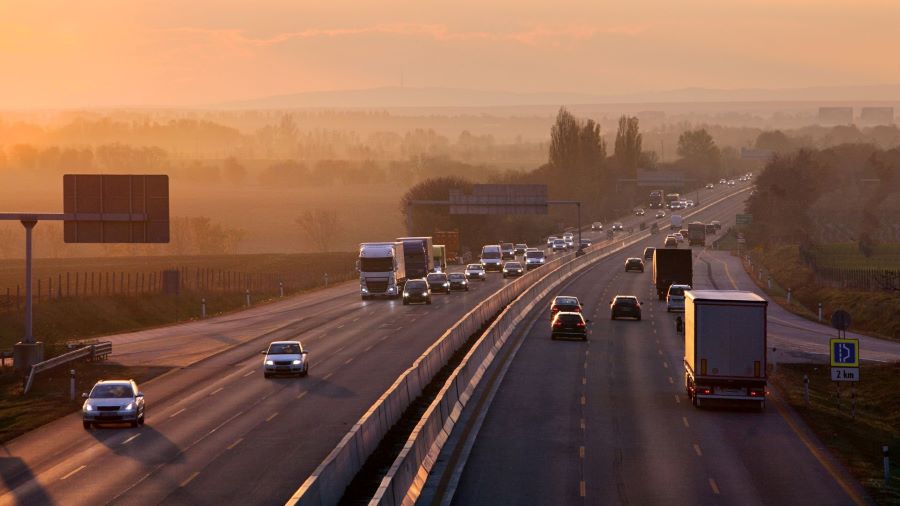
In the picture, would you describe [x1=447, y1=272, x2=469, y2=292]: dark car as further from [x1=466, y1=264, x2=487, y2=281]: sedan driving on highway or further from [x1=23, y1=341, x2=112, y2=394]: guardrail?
[x1=23, y1=341, x2=112, y2=394]: guardrail

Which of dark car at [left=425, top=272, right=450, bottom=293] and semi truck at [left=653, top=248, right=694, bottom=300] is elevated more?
semi truck at [left=653, top=248, right=694, bottom=300]

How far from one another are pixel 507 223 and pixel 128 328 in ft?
358

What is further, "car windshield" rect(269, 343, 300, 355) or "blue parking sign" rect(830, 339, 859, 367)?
"car windshield" rect(269, 343, 300, 355)

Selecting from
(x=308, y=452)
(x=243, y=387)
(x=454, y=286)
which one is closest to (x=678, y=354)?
(x=243, y=387)

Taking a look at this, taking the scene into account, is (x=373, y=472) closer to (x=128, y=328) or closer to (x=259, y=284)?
(x=128, y=328)

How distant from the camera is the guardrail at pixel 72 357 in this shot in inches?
1799

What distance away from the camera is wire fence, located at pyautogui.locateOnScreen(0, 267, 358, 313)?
252 ft

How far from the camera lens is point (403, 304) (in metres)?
81.8

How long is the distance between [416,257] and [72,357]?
43410 millimetres

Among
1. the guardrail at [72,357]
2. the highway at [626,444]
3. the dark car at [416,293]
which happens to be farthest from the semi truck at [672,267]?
the guardrail at [72,357]

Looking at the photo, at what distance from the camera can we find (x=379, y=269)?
275 ft

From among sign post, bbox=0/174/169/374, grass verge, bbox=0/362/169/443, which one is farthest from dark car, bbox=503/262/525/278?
sign post, bbox=0/174/169/374

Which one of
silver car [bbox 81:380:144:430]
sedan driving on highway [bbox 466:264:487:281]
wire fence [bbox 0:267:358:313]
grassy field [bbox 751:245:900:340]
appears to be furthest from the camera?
sedan driving on highway [bbox 466:264:487:281]

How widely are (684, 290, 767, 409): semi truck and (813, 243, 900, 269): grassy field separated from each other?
262 feet
